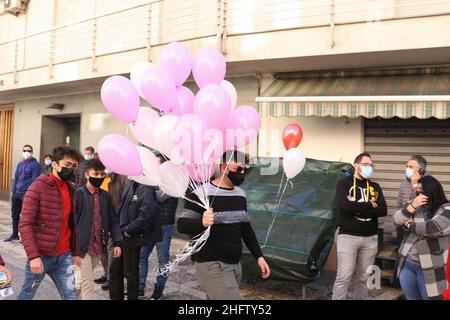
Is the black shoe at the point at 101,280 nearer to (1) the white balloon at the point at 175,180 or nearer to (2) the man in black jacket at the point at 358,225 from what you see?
(1) the white balloon at the point at 175,180

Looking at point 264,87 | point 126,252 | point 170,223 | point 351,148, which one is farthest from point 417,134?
point 126,252

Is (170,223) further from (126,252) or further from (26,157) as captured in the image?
(26,157)

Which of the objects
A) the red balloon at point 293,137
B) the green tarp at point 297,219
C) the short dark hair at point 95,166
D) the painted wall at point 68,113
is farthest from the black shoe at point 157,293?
the painted wall at point 68,113

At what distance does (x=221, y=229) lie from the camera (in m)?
3.23

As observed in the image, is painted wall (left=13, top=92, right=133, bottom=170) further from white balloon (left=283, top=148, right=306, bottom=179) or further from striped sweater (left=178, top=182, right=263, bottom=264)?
striped sweater (left=178, top=182, right=263, bottom=264)

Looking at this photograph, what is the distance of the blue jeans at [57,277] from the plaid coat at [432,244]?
3.06 m

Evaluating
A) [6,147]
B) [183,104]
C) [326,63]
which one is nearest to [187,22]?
[326,63]

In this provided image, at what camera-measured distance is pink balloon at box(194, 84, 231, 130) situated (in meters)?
3.23

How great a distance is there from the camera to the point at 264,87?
8.43 meters

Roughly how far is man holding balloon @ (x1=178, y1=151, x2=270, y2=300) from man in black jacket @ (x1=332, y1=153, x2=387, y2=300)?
55.9 inches

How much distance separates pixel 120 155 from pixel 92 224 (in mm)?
1156

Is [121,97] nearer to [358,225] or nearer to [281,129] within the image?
[358,225]

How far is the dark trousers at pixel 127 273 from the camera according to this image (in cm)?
461
